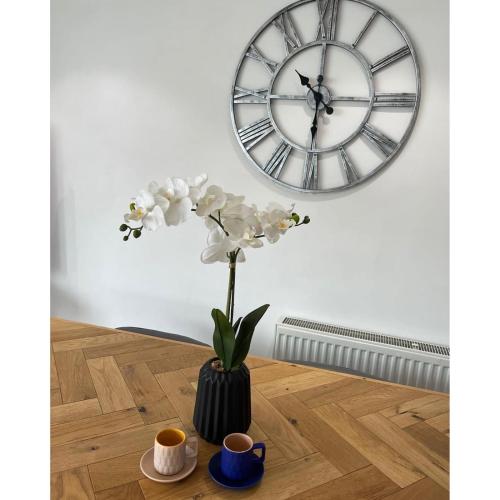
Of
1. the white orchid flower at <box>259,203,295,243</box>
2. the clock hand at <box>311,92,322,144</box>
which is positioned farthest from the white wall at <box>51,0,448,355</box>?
the white orchid flower at <box>259,203,295,243</box>

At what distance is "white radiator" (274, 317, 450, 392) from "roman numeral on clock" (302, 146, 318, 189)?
2.36 feet

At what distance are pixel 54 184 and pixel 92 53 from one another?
874mm

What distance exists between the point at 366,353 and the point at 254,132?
4.13 feet

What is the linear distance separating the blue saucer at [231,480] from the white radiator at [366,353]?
2.98ft

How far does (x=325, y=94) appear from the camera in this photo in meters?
1.97

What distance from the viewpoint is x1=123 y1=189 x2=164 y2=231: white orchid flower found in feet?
2.63

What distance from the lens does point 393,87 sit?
1.87m

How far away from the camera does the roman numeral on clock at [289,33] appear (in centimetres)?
201

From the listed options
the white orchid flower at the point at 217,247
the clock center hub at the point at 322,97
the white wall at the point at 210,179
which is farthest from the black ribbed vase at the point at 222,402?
the clock center hub at the point at 322,97
